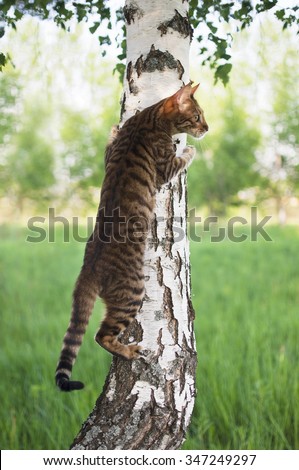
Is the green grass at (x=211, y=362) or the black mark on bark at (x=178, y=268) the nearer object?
the black mark on bark at (x=178, y=268)

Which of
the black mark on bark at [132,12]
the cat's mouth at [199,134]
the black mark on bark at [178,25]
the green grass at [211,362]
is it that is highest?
the black mark on bark at [132,12]

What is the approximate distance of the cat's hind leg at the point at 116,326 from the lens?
2.71 meters

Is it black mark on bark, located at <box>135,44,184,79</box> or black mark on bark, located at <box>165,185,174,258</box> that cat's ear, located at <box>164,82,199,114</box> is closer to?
black mark on bark, located at <box>135,44,184,79</box>

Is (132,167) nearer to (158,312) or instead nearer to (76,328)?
(158,312)

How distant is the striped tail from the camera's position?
267cm

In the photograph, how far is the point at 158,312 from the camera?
2.77 meters

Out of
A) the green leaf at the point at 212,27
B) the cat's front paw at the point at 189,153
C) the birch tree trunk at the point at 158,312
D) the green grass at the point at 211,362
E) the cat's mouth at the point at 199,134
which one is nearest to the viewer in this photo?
the birch tree trunk at the point at 158,312

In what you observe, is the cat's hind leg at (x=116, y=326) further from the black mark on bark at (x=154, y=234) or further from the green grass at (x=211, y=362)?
the green grass at (x=211, y=362)

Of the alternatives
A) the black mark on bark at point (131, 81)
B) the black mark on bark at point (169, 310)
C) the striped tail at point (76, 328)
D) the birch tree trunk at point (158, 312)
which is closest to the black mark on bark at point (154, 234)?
the birch tree trunk at point (158, 312)

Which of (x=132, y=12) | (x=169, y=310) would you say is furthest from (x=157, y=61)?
(x=169, y=310)

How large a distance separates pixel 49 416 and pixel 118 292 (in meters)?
2.72

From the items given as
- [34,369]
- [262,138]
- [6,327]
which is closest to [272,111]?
[262,138]

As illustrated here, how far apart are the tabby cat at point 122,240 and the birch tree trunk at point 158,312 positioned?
0.08 m
